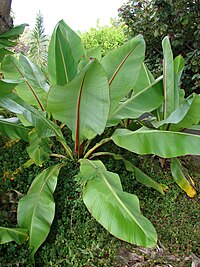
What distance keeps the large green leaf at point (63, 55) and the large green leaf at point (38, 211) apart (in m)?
0.63

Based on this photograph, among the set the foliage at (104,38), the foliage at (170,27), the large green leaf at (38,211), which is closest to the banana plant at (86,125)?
the large green leaf at (38,211)

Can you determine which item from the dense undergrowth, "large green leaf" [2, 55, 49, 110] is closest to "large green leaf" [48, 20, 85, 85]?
"large green leaf" [2, 55, 49, 110]

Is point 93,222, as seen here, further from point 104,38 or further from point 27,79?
point 104,38

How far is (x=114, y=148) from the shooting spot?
2193mm

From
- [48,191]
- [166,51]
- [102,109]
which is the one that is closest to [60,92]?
[102,109]

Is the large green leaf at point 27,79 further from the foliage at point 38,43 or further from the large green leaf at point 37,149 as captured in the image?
the foliage at point 38,43

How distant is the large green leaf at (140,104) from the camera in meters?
1.89

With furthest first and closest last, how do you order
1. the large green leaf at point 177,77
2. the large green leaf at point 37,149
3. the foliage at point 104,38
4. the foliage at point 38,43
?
the foliage at point 104,38, the foliage at point 38,43, the large green leaf at point 177,77, the large green leaf at point 37,149

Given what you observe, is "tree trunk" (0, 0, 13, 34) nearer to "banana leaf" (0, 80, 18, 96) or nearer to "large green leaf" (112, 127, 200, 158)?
"banana leaf" (0, 80, 18, 96)

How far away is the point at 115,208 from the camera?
140 centimetres

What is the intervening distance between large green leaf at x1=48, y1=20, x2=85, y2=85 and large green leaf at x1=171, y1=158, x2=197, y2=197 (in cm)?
89

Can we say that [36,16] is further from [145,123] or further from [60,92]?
[60,92]

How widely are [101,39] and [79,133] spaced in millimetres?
3678

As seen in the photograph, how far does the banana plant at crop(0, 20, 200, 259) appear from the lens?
4.59ft
